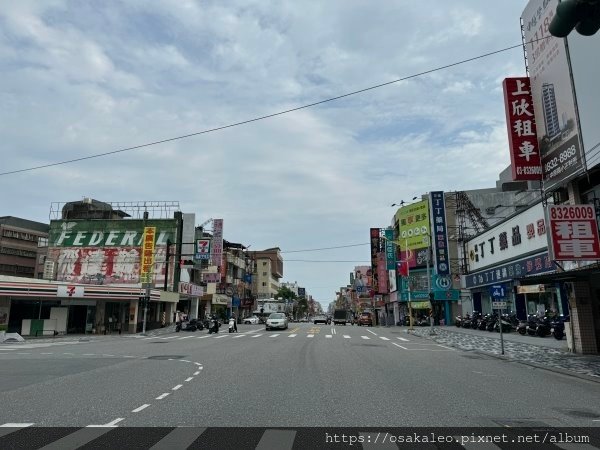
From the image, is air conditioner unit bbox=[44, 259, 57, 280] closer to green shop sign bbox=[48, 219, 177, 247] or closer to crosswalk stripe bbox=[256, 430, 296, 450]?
green shop sign bbox=[48, 219, 177, 247]

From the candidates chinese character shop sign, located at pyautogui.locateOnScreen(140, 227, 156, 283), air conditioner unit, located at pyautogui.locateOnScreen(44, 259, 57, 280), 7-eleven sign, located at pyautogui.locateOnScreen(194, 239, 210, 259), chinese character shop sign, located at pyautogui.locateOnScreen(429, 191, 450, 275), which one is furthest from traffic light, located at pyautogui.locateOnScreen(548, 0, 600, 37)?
air conditioner unit, located at pyautogui.locateOnScreen(44, 259, 57, 280)

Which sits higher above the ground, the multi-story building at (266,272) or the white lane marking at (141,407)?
the multi-story building at (266,272)

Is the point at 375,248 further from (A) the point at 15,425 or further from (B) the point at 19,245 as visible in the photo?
(A) the point at 15,425

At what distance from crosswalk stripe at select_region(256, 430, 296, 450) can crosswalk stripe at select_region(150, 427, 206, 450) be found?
2.99 ft

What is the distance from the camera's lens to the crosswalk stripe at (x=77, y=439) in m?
5.69

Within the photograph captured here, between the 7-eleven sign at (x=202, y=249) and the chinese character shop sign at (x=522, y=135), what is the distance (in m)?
32.9

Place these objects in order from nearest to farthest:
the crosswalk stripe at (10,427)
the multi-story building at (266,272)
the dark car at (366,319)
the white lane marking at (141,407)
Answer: the crosswalk stripe at (10,427) < the white lane marking at (141,407) < the dark car at (366,319) < the multi-story building at (266,272)

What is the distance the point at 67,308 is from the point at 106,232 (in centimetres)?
1667

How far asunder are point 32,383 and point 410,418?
8823 millimetres

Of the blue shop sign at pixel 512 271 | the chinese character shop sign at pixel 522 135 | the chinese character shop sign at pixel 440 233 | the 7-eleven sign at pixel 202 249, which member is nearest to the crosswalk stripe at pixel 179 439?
the chinese character shop sign at pixel 522 135

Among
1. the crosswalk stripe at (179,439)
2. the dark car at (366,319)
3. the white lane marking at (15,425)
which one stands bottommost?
the crosswalk stripe at (179,439)

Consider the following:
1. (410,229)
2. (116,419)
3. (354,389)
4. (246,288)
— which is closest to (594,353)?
(354,389)

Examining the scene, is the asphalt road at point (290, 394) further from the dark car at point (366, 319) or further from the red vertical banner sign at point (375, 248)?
the red vertical banner sign at point (375, 248)

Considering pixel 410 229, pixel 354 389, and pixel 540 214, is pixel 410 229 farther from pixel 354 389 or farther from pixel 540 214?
pixel 354 389
